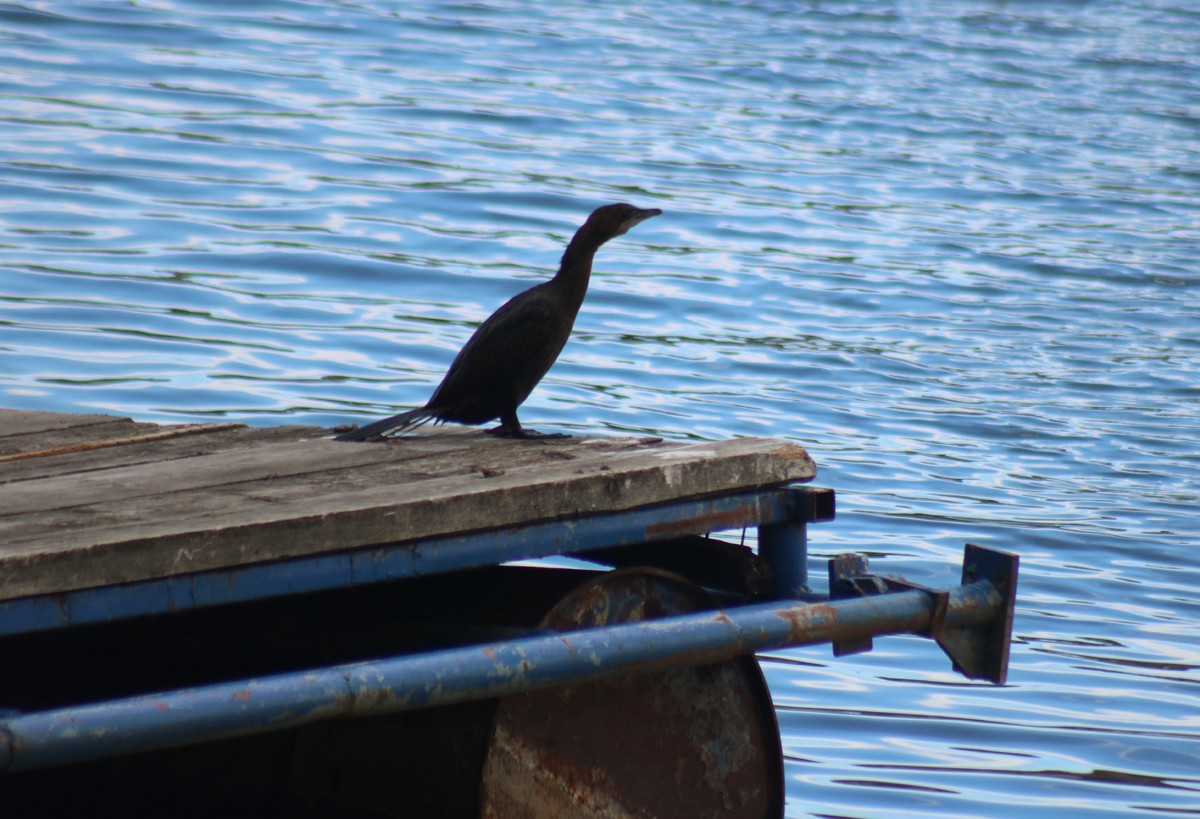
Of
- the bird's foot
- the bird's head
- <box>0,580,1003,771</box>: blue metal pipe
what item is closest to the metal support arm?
<box>0,580,1003,771</box>: blue metal pipe

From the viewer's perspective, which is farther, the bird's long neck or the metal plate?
the bird's long neck

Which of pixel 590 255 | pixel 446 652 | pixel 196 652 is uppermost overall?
pixel 590 255

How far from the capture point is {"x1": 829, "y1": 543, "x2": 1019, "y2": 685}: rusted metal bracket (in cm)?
364

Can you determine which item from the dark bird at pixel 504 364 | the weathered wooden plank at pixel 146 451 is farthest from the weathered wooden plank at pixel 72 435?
the dark bird at pixel 504 364

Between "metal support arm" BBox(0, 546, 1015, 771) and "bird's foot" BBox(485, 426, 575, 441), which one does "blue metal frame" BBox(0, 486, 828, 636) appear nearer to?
"metal support arm" BBox(0, 546, 1015, 771)

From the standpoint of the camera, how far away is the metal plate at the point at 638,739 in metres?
3.39

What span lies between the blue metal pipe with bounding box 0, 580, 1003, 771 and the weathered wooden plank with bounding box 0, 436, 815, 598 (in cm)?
26

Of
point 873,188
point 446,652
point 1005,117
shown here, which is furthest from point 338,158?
point 446,652

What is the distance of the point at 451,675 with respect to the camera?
2.87 m

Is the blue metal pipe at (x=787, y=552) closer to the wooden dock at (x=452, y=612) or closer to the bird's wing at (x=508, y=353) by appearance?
the wooden dock at (x=452, y=612)

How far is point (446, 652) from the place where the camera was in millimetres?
2902

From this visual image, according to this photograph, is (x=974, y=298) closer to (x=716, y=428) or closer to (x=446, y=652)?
(x=716, y=428)

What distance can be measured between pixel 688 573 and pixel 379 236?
819 centimetres

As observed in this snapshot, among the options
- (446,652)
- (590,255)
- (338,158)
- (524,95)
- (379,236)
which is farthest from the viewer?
(524,95)
